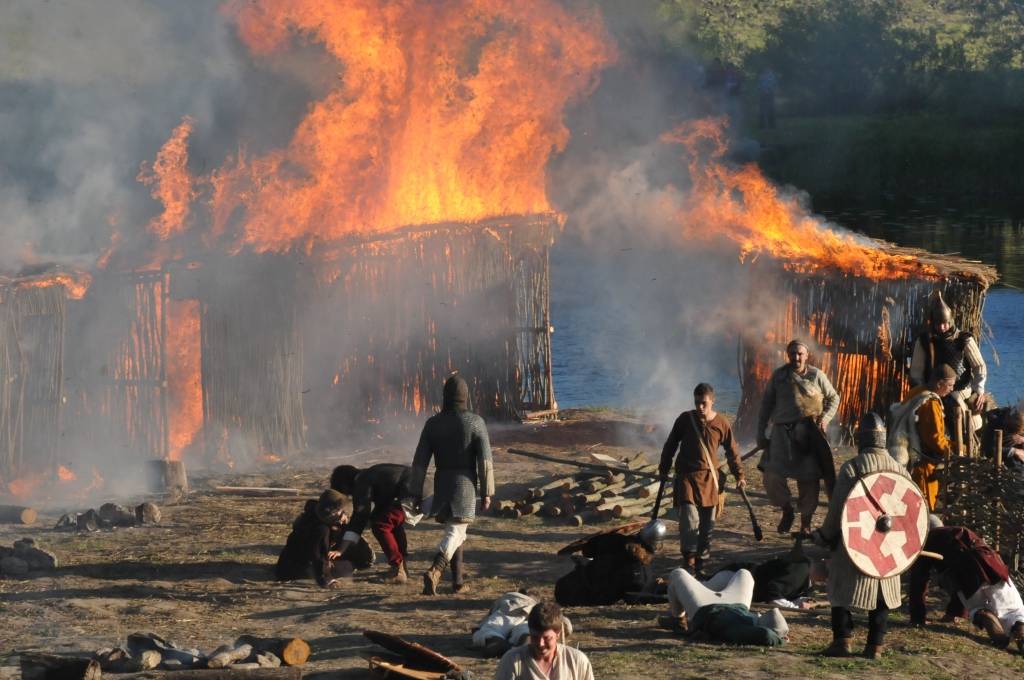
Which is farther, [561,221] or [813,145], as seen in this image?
[813,145]

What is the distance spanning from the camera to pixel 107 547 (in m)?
14.5

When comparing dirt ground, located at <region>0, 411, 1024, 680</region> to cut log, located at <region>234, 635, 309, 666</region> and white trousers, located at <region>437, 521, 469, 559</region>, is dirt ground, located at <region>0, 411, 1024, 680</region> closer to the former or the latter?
cut log, located at <region>234, 635, 309, 666</region>

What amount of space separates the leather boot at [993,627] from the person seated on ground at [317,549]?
5.30m

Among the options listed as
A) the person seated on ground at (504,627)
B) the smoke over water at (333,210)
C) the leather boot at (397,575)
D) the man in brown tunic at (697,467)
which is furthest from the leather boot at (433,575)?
the smoke over water at (333,210)

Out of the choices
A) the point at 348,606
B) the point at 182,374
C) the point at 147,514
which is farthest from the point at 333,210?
the point at 348,606

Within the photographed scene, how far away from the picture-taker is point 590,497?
1596 centimetres

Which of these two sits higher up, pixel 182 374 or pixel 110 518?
pixel 182 374

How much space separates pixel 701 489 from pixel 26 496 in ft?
27.7

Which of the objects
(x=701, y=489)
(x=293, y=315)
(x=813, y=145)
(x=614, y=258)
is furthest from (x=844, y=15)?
(x=701, y=489)

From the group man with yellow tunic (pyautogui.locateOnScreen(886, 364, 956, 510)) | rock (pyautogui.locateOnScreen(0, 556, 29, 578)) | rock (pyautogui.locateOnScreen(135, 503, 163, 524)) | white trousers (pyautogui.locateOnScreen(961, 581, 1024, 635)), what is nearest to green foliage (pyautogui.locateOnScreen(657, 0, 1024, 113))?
man with yellow tunic (pyautogui.locateOnScreen(886, 364, 956, 510))

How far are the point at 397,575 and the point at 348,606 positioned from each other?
0.90m

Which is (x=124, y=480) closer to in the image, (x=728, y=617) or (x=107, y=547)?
(x=107, y=547)

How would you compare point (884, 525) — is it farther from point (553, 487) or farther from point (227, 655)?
point (553, 487)

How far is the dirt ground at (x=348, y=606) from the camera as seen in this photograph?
1069 cm
